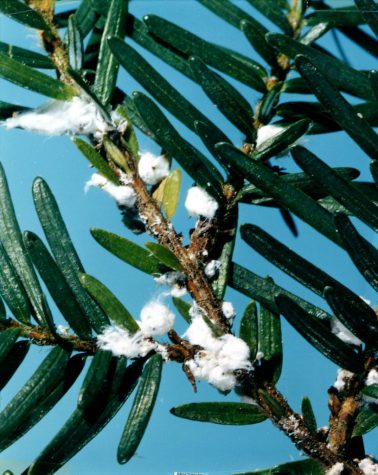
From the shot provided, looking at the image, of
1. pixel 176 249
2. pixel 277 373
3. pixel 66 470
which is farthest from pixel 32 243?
pixel 66 470

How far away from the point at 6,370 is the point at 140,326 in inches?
5.0

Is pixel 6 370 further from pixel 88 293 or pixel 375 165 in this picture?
pixel 375 165

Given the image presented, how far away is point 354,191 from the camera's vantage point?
1.60ft

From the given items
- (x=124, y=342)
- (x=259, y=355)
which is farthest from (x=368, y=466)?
(x=124, y=342)

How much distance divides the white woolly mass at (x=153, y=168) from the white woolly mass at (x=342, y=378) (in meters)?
0.28

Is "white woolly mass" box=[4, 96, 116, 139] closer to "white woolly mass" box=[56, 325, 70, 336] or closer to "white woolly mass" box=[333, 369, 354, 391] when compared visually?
"white woolly mass" box=[56, 325, 70, 336]

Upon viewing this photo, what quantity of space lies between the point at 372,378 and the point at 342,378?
38 mm

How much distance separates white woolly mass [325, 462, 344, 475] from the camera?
0.52 m

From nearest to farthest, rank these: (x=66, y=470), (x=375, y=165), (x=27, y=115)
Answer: (x=375, y=165) → (x=27, y=115) → (x=66, y=470)

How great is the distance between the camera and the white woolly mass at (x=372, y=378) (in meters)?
0.51

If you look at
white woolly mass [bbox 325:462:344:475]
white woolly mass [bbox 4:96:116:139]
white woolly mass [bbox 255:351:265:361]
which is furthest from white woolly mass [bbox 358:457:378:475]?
white woolly mass [bbox 4:96:116:139]

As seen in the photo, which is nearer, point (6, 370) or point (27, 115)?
point (6, 370)

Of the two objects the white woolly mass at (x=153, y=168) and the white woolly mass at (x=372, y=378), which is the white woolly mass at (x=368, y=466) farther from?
the white woolly mass at (x=153, y=168)

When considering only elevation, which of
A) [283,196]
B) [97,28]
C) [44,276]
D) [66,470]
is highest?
[97,28]
